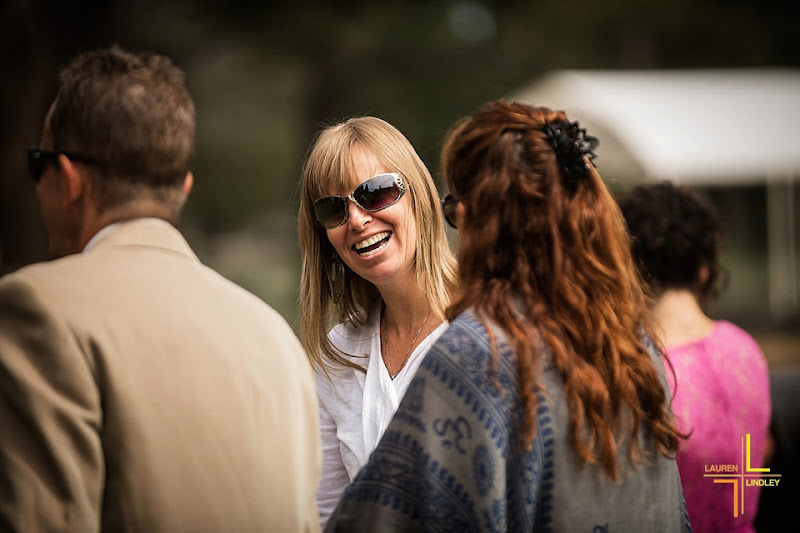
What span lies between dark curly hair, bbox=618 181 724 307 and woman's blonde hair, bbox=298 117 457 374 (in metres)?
0.73

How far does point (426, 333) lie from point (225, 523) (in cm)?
128

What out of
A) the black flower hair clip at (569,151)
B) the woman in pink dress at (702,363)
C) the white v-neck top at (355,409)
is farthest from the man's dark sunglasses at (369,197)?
the black flower hair clip at (569,151)

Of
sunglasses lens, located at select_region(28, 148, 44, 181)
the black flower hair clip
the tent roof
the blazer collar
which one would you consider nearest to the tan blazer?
the blazer collar

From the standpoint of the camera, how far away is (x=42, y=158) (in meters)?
1.95

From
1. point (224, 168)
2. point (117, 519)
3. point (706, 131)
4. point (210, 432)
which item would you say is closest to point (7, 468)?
point (117, 519)

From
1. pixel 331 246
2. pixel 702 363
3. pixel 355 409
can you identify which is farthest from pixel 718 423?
pixel 331 246

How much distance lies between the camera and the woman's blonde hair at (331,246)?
3010 millimetres

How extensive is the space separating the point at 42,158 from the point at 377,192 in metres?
1.24

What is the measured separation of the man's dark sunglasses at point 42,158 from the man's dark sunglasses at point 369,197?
3.80ft

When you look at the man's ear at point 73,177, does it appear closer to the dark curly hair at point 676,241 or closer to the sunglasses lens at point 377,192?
the sunglasses lens at point 377,192

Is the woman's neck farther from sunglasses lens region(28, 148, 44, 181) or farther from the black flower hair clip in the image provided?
sunglasses lens region(28, 148, 44, 181)

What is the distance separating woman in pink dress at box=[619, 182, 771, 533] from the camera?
9.76 ft

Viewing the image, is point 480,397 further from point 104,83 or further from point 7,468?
point 104,83

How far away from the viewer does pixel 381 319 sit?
316cm
